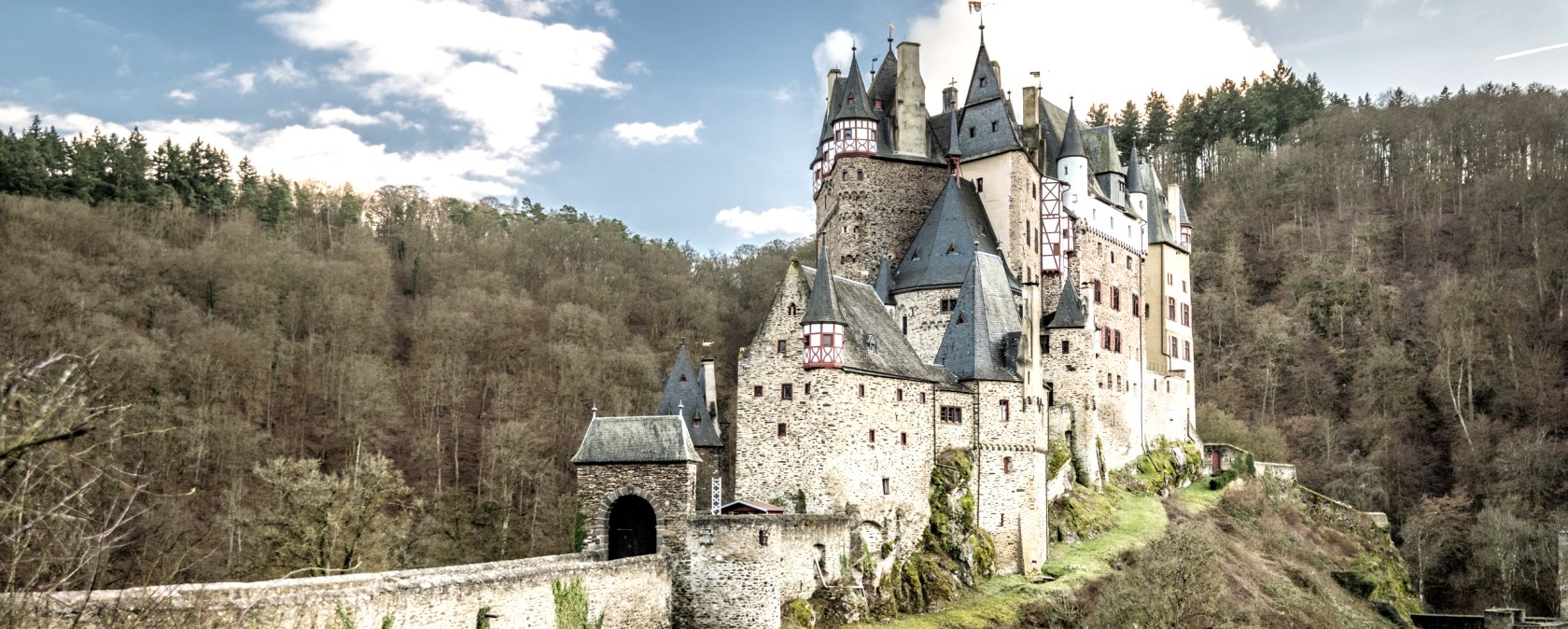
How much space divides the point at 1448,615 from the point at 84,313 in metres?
51.4

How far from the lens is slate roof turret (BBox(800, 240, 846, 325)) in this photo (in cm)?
3297

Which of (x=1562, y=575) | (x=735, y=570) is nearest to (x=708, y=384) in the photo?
(x=735, y=570)

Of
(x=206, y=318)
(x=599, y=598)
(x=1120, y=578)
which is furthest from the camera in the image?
(x=206, y=318)

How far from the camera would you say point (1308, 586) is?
144 ft

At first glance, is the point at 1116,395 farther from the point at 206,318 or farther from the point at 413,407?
the point at 206,318

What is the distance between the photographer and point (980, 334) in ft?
126

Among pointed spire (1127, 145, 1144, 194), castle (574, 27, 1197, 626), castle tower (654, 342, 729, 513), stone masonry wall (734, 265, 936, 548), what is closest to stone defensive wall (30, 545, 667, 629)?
castle (574, 27, 1197, 626)

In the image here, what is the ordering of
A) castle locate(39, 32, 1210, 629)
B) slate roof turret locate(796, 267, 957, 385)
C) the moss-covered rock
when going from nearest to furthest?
castle locate(39, 32, 1210, 629) < slate roof turret locate(796, 267, 957, 385) < the moss-covered rock

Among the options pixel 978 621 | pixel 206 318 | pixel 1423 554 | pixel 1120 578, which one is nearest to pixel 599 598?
pixel 978 621

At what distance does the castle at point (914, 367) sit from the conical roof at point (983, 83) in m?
0.08

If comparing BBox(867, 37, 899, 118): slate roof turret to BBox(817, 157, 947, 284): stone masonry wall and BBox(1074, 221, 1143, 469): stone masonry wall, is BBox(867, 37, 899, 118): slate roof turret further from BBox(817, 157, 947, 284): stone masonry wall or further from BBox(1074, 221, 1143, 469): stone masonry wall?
BBox(1074, 221, 1143, 469): stone masonry wall

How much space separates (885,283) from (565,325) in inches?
836

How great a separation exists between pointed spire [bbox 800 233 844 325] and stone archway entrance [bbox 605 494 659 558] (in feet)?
21.0

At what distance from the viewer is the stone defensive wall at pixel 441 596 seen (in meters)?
17.4
